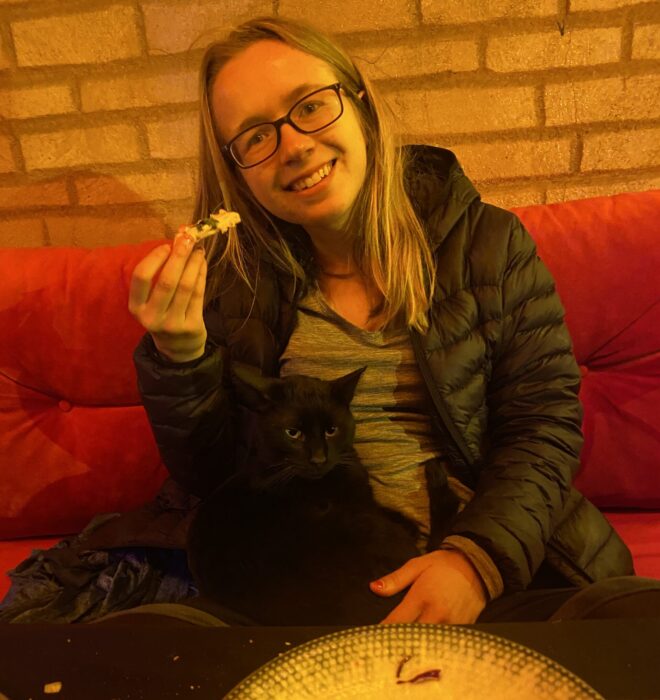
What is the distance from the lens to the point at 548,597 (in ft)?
2.86

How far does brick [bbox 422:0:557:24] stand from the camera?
1451 mm

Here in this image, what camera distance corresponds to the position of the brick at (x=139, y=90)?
1534 millimetres

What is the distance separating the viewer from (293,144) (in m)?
1.02

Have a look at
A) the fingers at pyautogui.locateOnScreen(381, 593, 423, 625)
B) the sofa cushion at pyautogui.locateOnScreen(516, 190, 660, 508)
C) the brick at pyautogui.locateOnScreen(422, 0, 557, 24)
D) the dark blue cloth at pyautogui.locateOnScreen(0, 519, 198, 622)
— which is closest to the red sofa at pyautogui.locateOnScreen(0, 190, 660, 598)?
the sofa cushion at pyautogui.locateOnScreen(516, 190, 660, 508)

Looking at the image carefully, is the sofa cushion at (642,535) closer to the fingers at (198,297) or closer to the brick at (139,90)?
the fingers at (198,297)

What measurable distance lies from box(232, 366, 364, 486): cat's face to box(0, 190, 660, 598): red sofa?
1.46 feet

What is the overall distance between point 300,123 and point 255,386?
1.38 ft

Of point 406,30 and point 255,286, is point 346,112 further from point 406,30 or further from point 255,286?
point 406,30

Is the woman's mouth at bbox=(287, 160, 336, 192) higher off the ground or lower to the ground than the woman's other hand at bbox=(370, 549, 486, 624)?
higher

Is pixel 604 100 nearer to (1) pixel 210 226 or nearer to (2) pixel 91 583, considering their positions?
(1) pixel 210 226

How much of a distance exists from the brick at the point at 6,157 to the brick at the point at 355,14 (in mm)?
741

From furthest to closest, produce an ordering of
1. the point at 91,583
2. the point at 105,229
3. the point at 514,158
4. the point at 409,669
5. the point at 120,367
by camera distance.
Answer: the point at 105,229 < the point at 514,158 < the point at 120,367 < the point at 91,583 < the point at 409,669

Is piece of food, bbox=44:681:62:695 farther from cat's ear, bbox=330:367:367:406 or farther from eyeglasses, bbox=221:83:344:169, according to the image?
eyeglasses, bbox=221:83:344:169

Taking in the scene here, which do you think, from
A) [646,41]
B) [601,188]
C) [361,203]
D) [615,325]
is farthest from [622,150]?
[361,203]
